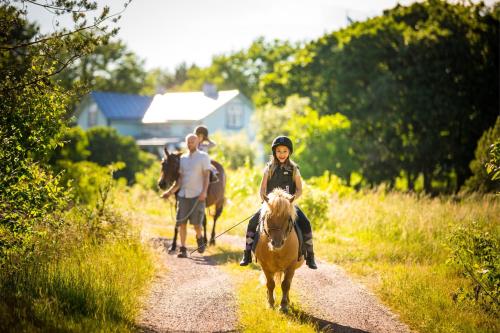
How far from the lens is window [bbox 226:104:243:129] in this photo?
46.8m

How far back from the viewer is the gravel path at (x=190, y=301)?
6.29m

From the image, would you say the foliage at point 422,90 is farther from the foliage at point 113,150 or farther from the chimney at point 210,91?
the chimney at point 210,91

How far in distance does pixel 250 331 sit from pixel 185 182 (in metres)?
5.01

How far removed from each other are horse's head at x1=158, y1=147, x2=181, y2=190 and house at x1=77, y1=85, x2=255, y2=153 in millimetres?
29478

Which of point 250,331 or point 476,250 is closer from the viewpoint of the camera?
point 250,331

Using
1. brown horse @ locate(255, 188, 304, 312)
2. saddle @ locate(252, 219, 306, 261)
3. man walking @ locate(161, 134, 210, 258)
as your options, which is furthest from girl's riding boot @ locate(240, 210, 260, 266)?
man walking @ locate(161, 134, 210, 258)

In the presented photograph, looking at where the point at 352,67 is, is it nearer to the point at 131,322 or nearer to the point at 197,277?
the point at 197,277

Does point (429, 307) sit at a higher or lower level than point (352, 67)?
lower

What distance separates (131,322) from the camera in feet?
20.0

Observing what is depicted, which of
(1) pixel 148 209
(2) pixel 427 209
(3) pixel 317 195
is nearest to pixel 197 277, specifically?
(3) pixel 317 195

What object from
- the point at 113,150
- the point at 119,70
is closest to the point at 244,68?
the point at 119,70

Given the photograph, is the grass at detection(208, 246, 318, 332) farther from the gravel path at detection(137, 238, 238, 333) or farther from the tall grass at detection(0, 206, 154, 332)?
the tall grass at detection(0, 206, 154, 332)

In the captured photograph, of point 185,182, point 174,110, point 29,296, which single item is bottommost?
point 29,296

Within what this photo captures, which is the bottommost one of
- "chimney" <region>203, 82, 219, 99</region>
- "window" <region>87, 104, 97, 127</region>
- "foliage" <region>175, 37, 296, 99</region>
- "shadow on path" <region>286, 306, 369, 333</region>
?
"shadow on path" <region>286, 306, 369, 333</region>
